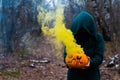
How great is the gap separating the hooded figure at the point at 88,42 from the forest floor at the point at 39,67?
575 centimetres

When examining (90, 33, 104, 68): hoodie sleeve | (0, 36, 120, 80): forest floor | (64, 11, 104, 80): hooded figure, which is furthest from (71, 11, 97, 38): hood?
(0, 36, 120, 80): forest floor

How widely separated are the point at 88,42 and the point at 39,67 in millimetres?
7688

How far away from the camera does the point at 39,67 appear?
11180 millimetres

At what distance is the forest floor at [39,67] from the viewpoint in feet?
32.6

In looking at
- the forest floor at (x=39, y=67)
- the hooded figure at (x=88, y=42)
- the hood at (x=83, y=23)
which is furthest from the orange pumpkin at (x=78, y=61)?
the forest floor at (x=39, y=67)

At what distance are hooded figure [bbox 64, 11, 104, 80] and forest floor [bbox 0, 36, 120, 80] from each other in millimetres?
5745

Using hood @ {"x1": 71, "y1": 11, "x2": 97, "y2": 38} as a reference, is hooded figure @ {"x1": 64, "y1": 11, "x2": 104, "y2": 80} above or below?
below

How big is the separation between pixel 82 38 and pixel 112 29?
11.4 metres

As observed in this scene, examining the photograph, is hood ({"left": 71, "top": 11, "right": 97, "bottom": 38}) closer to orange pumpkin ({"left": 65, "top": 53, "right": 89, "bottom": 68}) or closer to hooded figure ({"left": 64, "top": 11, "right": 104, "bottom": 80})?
hooded figure ({"left": 64, "top": 11, "right": 104, "bottom": 80})

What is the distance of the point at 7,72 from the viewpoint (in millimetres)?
10359

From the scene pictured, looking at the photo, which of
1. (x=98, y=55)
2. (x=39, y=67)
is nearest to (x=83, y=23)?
(x=98, y=55)

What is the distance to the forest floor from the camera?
9930 mm

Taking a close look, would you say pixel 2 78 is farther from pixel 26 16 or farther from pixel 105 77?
pixel 26 16

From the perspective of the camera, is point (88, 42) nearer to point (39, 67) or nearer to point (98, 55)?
point (98, 55)
